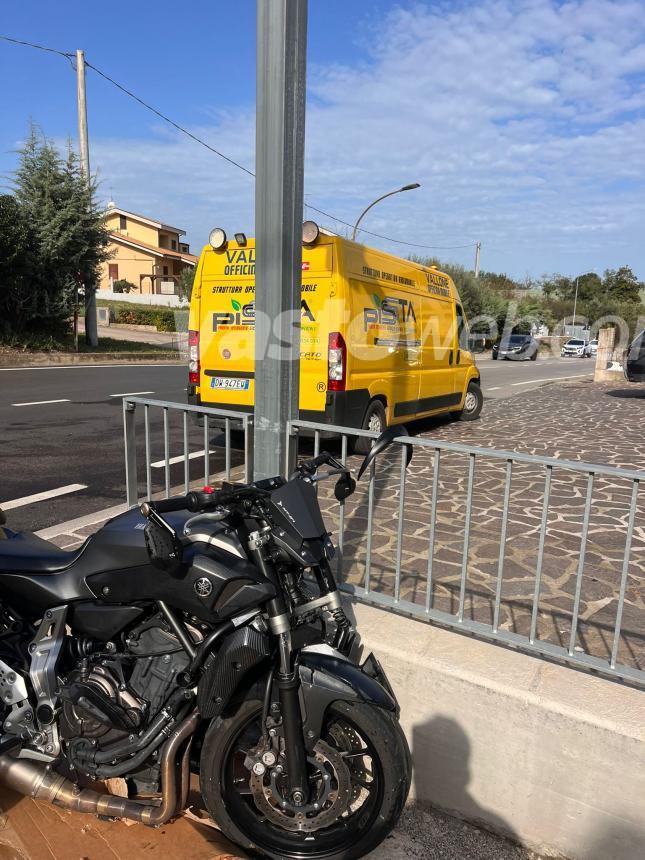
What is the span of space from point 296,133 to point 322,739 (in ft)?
8.87

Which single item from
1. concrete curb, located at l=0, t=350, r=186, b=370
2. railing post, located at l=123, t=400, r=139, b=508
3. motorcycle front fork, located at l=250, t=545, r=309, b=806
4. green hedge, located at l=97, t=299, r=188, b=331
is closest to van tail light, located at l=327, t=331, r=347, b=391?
railing post, located at l=123, t=400, r=139, b=508

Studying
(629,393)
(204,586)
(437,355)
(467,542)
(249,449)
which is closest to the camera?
(204,586)

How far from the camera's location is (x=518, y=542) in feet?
16.5

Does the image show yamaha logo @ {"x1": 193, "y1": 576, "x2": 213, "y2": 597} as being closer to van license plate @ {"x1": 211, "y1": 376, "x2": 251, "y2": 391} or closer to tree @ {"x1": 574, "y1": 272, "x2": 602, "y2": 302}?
van license plate @ {"x1": 211, "y1": 376, "x2": 251, "y2": 391}

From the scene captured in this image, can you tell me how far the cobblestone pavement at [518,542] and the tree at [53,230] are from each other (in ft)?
54.7

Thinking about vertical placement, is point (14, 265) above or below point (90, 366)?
above

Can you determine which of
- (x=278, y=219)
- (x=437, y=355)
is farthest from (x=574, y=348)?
(x=278, y=219)

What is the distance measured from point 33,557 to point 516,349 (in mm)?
41980

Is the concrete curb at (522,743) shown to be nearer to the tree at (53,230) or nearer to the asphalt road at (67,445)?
the asphalt road at (67,445)

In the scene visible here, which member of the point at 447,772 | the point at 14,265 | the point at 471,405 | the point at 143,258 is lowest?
the point at 447,772

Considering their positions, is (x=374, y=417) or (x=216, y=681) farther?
(x=374, y=417)

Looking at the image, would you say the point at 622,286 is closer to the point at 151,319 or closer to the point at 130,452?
the point at 151,319

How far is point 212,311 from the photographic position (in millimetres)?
8094

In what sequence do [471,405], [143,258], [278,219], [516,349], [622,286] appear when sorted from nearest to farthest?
[278,219] → [471,405] → [516,349] → [143,258] → [622,286]
